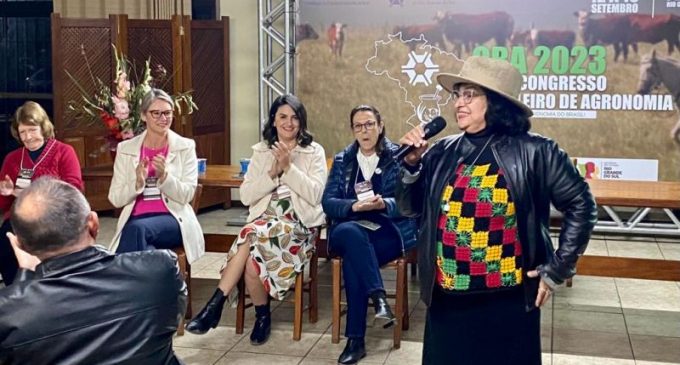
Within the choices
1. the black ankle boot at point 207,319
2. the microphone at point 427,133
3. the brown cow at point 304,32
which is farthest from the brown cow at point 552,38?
the microphone at point 427,133

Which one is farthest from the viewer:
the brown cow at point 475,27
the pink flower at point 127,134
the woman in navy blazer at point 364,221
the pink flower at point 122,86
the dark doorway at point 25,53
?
the dark doorway at point 25,53

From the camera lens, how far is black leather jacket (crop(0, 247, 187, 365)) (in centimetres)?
177

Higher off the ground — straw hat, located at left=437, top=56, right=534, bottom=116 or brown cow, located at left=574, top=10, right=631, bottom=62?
brown cow, located at left=574, top=10, right=631, bottom=62

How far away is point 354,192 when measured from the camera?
4.40 m

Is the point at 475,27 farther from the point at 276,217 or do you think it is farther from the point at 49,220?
the point at 49,220

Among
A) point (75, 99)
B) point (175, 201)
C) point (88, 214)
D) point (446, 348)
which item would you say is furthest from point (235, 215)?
point (88, 214)

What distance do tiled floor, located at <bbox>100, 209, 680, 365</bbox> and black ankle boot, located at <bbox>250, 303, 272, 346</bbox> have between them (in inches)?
1.5

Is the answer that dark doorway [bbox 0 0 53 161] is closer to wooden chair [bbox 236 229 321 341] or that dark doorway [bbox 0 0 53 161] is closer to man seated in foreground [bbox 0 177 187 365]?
wooden chair [bbox 236 229 321 341]

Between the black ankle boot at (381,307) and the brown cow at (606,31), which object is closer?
the black ankle boot at (381,307)

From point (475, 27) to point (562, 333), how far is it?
10.2 feet

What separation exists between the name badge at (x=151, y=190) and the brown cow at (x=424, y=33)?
319 cm

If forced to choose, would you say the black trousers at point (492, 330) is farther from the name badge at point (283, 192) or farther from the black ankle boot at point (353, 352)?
the name badge at point (283, 192)

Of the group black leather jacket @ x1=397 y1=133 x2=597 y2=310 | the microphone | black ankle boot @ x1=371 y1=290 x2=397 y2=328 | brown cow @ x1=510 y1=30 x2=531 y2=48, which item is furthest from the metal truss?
black leather jacket @ x1=397 y1=133 x2=597 y2=310

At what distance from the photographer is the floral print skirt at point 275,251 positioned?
437 cm
